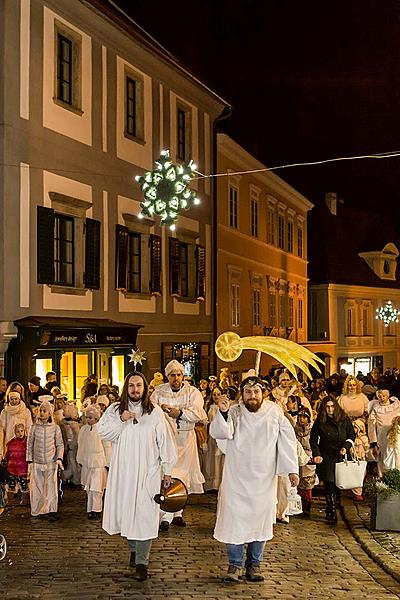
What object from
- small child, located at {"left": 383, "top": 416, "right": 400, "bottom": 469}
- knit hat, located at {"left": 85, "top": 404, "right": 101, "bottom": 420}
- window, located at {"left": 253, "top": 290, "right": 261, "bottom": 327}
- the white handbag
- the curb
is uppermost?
window, located at {"left": 253, "top": 290, "right": 261, "bottom": 327}

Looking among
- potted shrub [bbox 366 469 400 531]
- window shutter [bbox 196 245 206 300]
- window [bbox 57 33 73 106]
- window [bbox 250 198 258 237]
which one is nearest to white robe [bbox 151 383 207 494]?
potted shrub [bbox 366 469 400 531]

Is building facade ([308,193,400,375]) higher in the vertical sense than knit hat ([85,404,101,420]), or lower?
higher

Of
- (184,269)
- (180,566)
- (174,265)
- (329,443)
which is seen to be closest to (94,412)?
(329,443)

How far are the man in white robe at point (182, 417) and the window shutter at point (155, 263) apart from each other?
1370cm

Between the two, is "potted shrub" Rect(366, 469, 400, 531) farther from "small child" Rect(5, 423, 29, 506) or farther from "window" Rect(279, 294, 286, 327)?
"window" Rect(279, 294, 286, 327)

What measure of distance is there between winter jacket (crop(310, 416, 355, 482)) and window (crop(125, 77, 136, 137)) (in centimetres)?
1367

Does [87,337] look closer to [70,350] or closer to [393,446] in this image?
[70,350]

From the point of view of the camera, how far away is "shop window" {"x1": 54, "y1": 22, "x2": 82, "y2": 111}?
72.3 ft

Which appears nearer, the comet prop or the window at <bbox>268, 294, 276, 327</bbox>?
the comet prop

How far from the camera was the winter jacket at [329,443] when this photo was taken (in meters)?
13.9

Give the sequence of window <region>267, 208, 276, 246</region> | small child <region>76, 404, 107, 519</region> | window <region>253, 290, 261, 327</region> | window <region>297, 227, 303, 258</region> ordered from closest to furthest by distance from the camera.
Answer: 1. small child <region>76, 404, 107, 519</region>
2. window <region>253, 290, 261, 327</region>
3. window <region>267, 208, 276, 246</region>
4. window <region>297, 227, 303, 258</region>

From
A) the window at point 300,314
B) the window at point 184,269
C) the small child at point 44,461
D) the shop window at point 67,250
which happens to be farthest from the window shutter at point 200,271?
the small child at point 44,461

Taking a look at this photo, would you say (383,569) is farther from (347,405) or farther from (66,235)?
(66,235)

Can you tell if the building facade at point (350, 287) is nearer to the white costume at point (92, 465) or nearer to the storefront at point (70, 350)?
the storefront at point (70, 350)
